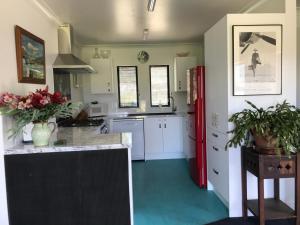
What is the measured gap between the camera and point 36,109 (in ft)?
7.38

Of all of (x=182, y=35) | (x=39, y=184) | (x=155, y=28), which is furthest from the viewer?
(x=182, y=35)

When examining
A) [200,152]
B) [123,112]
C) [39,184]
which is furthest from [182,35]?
[39,184]

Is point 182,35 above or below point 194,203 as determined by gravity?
above

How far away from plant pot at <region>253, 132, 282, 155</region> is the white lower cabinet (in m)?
3.07

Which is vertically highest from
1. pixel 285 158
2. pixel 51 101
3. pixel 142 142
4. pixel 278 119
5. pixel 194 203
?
pixel 51 101

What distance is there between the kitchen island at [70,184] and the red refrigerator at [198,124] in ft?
5.28

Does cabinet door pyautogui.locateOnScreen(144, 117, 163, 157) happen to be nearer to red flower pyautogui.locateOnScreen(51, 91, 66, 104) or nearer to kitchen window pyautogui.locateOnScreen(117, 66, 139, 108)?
kitchen window pyautogui.locateOnScreen(117, 66, 139, 108)

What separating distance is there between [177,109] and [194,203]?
3095 millimetres

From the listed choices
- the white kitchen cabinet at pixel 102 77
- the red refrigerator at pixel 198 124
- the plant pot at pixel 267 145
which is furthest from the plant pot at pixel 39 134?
the white kitchen cabinet at pixel 102 77

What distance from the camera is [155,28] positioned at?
464 centimetres

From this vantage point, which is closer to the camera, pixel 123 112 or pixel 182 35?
pixel 182 35

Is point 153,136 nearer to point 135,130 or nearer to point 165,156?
point 135,130

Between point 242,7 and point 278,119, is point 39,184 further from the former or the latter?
point 242,7

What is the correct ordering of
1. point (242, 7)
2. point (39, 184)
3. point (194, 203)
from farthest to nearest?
point (242, 7) < point (194, 203) < point (39, 184)
